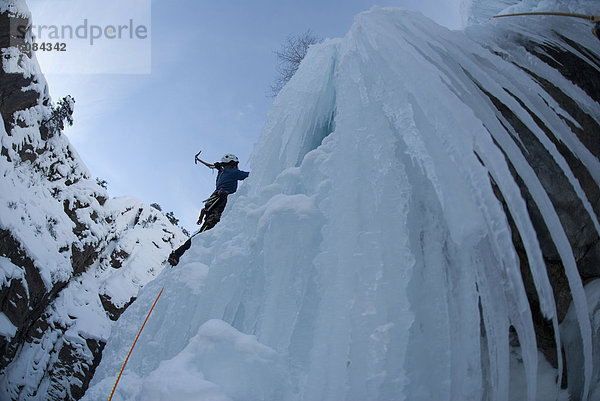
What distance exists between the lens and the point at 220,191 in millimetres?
3947

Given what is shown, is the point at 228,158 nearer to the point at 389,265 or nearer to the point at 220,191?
the point at 220,191

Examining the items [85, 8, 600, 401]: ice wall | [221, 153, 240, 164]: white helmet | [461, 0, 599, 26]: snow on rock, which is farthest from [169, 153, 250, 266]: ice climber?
[461, 0, 599, 26]: snow on rock

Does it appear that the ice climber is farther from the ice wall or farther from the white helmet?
the ice wall

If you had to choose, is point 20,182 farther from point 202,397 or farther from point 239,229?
point 202,397

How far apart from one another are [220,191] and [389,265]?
8.85 feet

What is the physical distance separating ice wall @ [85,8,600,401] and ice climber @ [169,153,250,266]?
1.21 metres

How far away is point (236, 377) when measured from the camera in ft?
4.95

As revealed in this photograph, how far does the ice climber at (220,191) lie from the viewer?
375 centimetres

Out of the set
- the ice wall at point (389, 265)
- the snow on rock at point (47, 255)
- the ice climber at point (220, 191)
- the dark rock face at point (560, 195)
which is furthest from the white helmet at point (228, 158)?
the snow on rock at point (47, 255)

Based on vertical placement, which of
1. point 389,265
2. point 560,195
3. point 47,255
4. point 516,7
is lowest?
point 389,265

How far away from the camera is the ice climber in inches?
147

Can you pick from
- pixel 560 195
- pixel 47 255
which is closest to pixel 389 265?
pixel 560 195

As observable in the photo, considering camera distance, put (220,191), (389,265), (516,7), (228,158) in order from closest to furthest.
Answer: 1. (389,265)
2. (516,7)
3. (220,191)
4. (228,158)

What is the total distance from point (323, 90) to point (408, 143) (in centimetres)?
142
